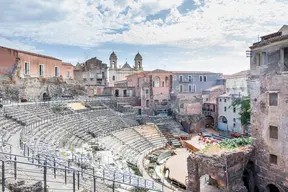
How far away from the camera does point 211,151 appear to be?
16.1 metres

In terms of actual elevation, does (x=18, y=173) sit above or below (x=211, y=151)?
above

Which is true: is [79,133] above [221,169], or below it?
above

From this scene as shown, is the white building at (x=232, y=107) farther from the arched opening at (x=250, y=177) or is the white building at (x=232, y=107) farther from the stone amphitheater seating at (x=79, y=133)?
the arched opening at (x=250, y=177)

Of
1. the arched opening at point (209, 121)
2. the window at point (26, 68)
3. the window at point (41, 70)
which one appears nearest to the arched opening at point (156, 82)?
the arched opening at point (209, 121)

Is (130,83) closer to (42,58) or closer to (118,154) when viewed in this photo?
(42,58)

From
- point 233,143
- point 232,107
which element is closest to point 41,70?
point 233,143

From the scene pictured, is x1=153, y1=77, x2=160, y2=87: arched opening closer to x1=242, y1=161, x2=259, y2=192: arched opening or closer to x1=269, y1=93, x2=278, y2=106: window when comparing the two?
x1=242, y1=161, x2=259, y2=192: arched opening

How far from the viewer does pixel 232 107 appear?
3694cm

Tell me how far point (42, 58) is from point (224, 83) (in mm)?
34928

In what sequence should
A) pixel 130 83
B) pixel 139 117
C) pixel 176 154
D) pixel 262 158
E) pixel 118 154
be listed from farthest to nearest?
pixel 130 83, pixel 139 117, pixel 176 154, pixel 118 154, pixel 262 158

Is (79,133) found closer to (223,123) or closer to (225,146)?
(225,146)

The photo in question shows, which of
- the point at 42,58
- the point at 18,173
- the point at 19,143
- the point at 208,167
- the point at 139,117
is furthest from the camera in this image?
the point at 139,117

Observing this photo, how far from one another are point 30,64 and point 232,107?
3158cm

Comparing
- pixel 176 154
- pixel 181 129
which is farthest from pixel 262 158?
pixel 181 129
